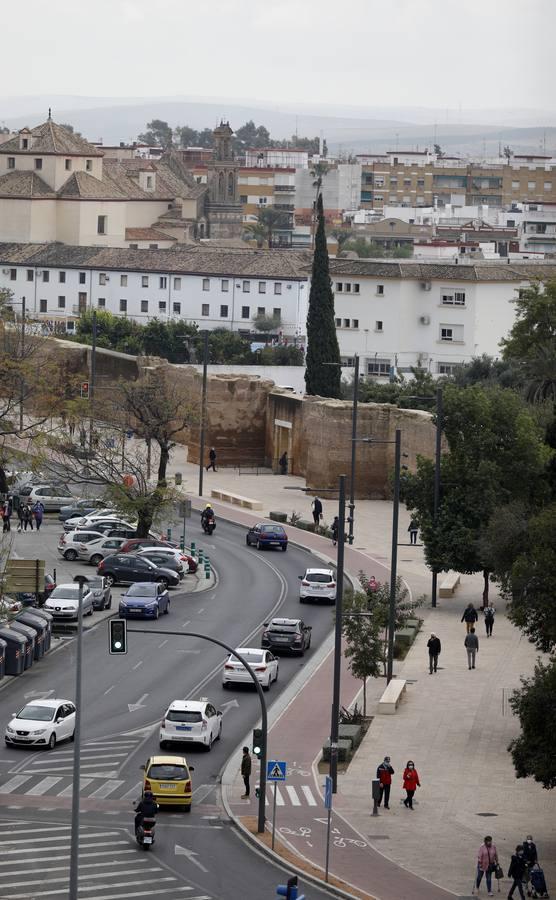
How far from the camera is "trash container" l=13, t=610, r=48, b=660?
49.2m

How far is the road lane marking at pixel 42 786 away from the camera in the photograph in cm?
3712

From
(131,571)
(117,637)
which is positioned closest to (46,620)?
(131,571)

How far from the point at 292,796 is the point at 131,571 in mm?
23220

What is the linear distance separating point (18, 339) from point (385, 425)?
2716cm

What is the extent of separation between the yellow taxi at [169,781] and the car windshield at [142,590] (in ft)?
60.8

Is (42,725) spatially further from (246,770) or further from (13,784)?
(246,770)

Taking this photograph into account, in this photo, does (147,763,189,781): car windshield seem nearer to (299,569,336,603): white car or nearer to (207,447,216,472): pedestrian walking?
(299,569,336,603): white car

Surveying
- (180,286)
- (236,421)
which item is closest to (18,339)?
(236,421)

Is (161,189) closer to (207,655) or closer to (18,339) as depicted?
(18,339)

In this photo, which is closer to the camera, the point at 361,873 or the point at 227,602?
the point at 361,873

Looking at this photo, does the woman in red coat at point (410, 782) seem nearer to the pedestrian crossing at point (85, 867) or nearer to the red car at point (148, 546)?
the pedestrian crossing at point (85, 867)

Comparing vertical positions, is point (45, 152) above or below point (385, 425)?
above

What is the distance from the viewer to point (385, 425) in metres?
78.4

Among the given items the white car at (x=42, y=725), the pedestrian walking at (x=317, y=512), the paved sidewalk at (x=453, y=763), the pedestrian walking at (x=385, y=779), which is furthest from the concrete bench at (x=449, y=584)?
the pedestrian walking at (x=385, y=779)
